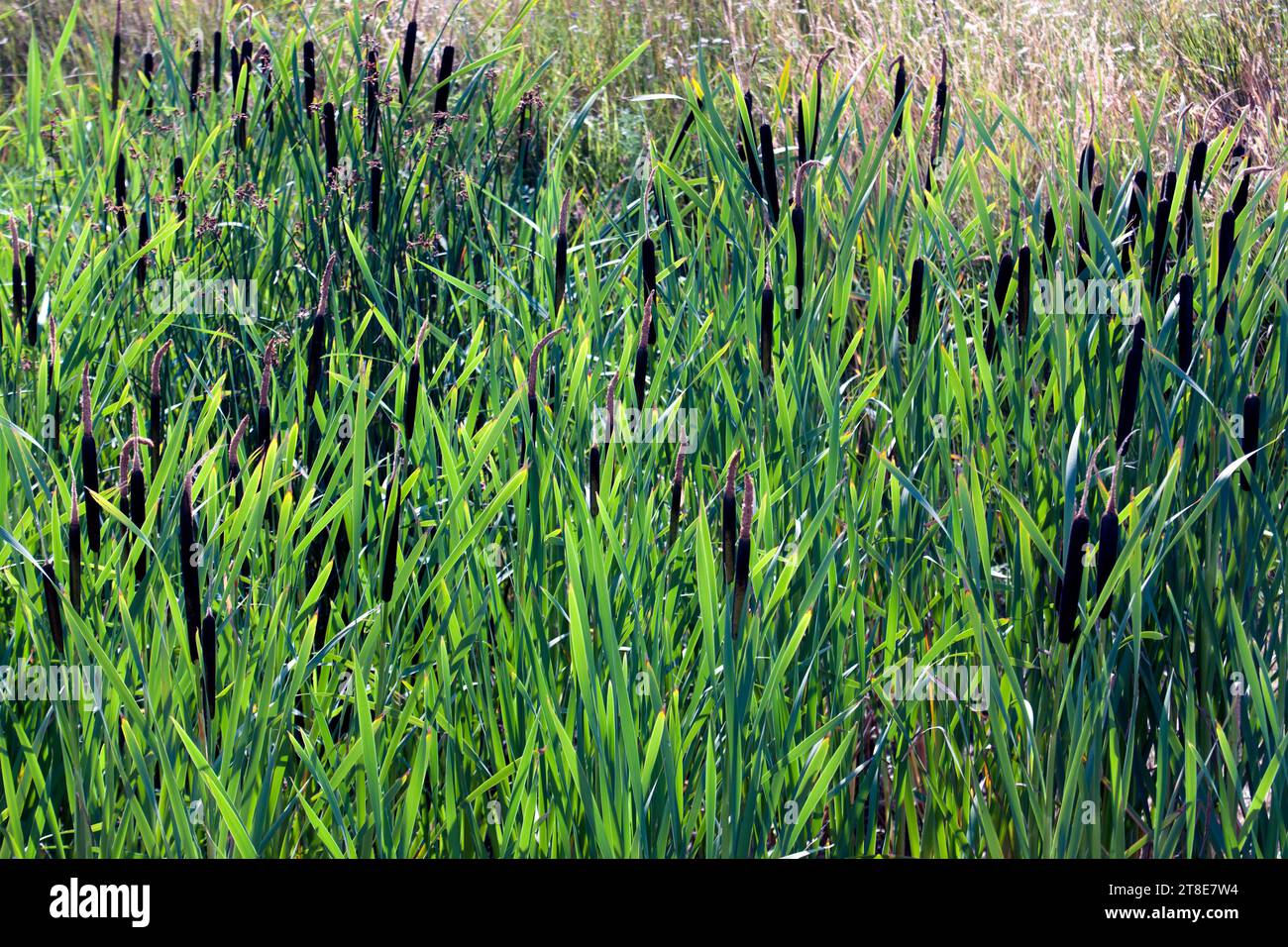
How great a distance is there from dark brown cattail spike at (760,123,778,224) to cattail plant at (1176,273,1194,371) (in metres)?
0.75

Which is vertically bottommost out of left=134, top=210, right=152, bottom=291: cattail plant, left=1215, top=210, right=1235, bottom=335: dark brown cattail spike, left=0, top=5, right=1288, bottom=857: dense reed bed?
left=0, top=5, right=1288, bottom=857: dense reed bed

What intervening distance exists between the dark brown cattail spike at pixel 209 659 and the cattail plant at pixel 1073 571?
0.97 meters

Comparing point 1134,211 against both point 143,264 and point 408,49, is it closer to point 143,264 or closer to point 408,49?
point 408,49

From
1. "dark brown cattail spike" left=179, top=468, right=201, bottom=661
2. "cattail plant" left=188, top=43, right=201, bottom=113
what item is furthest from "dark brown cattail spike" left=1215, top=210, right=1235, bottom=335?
"cattail plant" left=188, top=43, right=201, bottom=113

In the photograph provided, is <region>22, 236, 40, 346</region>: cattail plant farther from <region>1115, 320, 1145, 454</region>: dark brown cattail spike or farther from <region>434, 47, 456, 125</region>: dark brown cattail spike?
<region>1115, 320, 1145, 454</region>: dark brown cattail spike

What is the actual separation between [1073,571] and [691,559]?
659 mm

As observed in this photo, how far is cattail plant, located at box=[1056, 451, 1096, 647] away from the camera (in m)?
1.35

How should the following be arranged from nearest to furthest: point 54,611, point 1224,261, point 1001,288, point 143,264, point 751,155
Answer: point 54,611 → point 1224,261 → point 1001,288 → point 751,155 → point 143,264

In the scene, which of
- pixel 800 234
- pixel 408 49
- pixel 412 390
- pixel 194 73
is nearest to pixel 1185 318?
pixel 800 234

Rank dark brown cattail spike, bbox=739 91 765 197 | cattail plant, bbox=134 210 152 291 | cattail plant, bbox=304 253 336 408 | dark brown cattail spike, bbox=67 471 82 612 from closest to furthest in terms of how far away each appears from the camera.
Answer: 1. dark brown cattail spike, bbox=67 471 82 612
2. cattail plant, bbox=304 253 336 408
3. dark brown cattail spike, bbox=739 91 765 197
4. cattail plant, bbox=134 210 152 291

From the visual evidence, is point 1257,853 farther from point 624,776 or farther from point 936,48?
point 936,48

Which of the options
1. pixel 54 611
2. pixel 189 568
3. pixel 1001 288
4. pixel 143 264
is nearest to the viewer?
pixel 189 568

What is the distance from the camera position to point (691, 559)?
1.92 m

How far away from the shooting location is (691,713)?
1.57m
